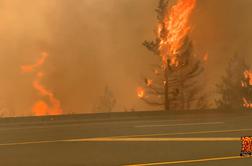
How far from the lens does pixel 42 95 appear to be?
2344 inches

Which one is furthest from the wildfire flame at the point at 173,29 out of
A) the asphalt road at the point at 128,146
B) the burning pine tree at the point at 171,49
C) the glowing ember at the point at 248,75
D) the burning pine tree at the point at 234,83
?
the burning pine tree at the point at 234,83

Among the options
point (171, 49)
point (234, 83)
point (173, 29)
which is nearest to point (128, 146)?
point (173, 29)

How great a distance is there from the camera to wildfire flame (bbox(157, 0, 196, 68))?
3412 cm

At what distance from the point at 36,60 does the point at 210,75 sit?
26540 millimetres

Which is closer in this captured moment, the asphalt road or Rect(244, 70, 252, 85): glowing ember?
the asphalt road

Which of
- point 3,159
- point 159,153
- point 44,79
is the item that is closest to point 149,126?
point 159,153

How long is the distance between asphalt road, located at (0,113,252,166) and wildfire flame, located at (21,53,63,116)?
4288 centimetres

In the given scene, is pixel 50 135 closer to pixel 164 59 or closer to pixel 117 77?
pixel 164 59

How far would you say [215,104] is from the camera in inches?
2552

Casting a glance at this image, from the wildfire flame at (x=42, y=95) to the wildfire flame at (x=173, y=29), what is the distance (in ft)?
77.6

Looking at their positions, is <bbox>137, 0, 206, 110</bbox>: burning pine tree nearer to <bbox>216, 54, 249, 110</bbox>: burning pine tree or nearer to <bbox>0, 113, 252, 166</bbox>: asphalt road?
<bbox>216, 54, 249, 110</bbox>: burning pine tree

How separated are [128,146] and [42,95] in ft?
165

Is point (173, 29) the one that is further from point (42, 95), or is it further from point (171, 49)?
point (42, 95)

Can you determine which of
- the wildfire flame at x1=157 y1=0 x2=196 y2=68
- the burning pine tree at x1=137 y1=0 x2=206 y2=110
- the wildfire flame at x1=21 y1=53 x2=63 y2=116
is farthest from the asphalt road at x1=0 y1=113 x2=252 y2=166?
the wildfire flame at x1=21 y1=53 x2=63 y2=116
